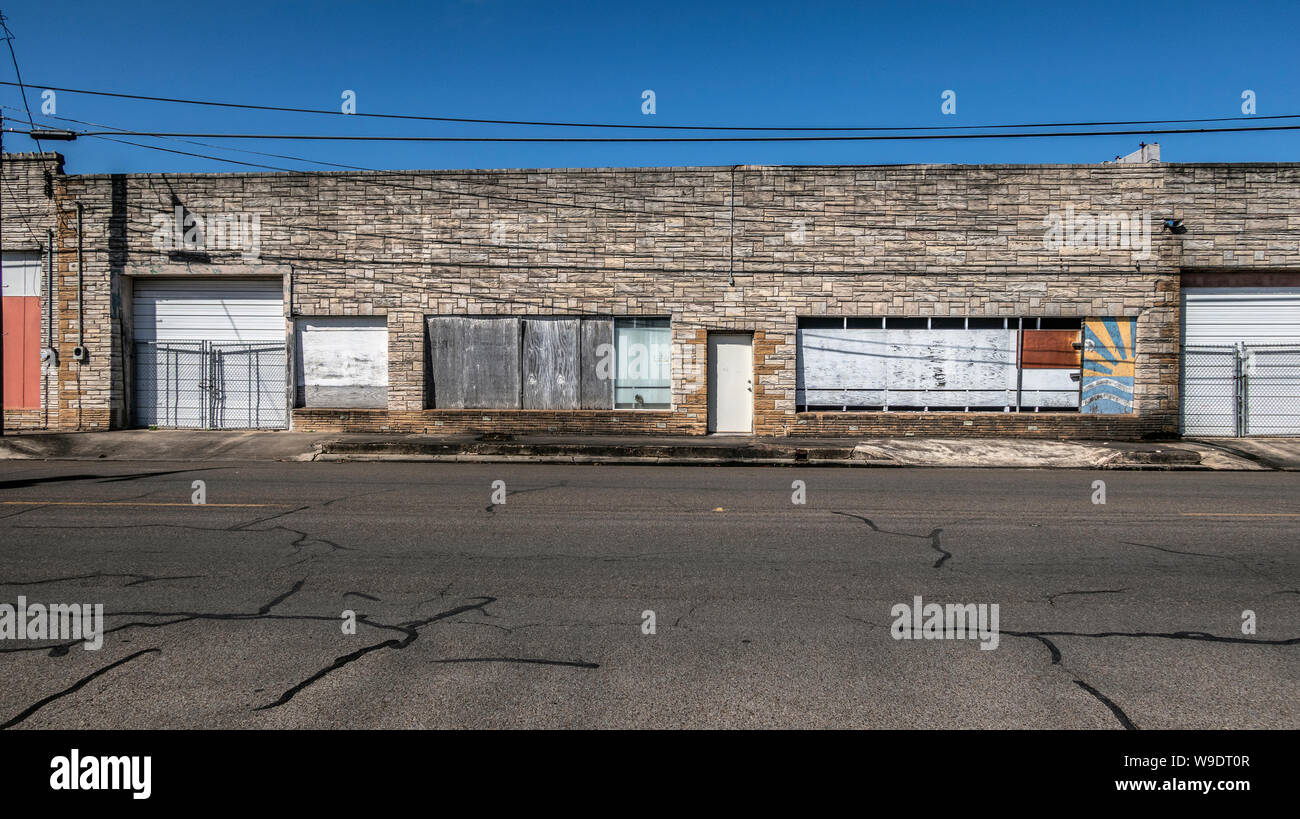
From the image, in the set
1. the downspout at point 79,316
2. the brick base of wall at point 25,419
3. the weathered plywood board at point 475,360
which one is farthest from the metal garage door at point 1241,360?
the brick base of wall at point 25,419

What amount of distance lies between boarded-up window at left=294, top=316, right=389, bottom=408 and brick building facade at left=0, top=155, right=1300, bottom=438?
0.22 meters

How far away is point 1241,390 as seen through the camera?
18.2m

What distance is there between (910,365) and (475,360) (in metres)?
9.69

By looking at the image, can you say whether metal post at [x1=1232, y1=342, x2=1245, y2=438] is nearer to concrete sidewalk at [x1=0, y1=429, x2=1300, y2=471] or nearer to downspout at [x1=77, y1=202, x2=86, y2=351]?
concrete sidewalk at [x1=0, y1=429, x2=1300, y2=471]

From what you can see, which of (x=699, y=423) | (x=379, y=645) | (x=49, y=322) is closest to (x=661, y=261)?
(x=699, y=423)

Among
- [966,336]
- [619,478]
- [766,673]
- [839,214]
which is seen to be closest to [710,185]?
[839,214]

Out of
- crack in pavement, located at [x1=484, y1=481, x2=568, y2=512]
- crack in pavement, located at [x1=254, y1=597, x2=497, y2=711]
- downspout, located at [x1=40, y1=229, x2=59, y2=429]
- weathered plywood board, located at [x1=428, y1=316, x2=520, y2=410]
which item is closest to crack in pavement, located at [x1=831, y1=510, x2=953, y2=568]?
crack in pavement, located at [x1=254, y1=597, x2=497, y2=711]

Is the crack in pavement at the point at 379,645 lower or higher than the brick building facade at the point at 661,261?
lower

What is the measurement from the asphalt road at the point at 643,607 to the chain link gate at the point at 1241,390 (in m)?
8.05

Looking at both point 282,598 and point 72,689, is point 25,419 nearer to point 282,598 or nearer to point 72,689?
point 282,598

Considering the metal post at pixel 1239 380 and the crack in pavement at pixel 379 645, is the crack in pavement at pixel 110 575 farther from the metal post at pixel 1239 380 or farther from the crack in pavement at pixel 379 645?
the metal post at pixel 1239 380

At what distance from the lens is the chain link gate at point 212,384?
1872 cm

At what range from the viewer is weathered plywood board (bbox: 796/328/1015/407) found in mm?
18203

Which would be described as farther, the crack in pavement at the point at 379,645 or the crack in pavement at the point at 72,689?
the crack in pavement at the point at 379,645
